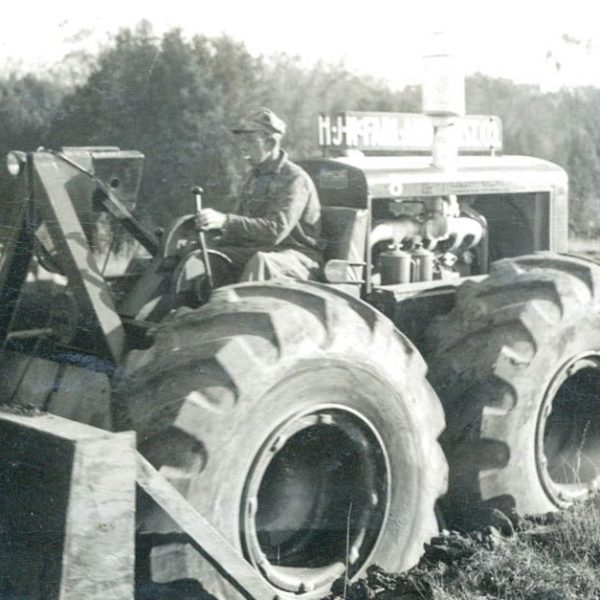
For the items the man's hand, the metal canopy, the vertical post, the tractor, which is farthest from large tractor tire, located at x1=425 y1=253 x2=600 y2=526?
the vertical post

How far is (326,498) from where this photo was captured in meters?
4.73

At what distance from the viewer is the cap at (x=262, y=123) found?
580cm

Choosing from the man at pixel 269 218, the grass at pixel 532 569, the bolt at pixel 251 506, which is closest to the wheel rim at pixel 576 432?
the grass at pixel 532 569

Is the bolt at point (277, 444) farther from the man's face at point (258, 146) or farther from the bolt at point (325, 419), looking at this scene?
the man's face at point (258, 146)

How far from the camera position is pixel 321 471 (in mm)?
4734

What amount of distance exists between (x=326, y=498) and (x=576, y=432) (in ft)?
6.36

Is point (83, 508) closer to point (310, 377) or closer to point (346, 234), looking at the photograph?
point (310, 377)

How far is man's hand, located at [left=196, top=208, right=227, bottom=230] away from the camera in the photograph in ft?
17.0

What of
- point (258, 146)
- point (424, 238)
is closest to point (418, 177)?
point (424, 238)

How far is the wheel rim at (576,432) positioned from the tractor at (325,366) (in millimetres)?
13

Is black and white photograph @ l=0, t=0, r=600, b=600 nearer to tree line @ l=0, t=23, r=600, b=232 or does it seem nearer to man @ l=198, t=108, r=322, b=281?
man @ l=198, t=108, r=322, b=281

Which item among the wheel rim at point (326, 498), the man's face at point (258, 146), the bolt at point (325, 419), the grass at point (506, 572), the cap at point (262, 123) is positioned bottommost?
the grass at point (506, 572)

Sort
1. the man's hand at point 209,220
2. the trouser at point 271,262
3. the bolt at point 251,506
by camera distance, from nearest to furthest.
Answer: the bolt at point 251,506
the man's hand at point 209,220
the trouser at point 271,262

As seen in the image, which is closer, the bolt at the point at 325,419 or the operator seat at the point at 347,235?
the bolt at the point at 325,419
